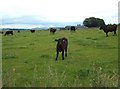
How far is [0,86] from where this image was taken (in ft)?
28.2

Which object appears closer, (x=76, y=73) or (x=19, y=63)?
(x=76, y=73)

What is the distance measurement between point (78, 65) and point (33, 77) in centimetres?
401

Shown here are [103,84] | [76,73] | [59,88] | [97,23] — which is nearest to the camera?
[103,84]

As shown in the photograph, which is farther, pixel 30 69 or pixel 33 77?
pixel 30 69

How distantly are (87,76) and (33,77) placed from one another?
7.17 feet

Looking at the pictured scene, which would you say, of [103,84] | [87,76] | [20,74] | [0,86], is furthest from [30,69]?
[103,84]

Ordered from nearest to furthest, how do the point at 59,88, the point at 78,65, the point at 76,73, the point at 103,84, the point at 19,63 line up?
the point at 103,84
the point at 59,88
the point at 76,73
the point at 78,65
the point at 19,63

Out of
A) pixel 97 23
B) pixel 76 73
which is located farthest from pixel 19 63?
pixel 97 23

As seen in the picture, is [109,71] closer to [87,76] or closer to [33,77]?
[87,76]

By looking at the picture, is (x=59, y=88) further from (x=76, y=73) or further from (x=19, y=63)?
(x=19, y=63)

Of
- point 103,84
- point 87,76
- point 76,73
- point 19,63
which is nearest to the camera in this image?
point 103,84

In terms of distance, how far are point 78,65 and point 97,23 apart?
92093 millimetres

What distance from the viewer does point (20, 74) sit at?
12914 mm

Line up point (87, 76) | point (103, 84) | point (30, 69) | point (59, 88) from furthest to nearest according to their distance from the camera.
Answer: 1. point (30, 69)
2. point (87, 76)
3. point (59, 88)
4. point (103, 84)
